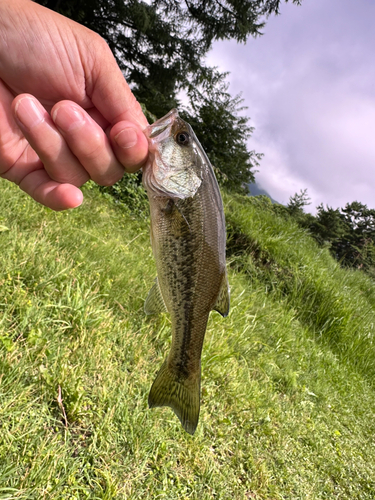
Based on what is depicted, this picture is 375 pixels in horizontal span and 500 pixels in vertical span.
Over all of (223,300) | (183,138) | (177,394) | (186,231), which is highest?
(183,138)

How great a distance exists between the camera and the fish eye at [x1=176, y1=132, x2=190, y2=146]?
1.67 meters

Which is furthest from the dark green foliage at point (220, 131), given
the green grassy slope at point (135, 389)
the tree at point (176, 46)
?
the green grassy slope at point (135, 389)

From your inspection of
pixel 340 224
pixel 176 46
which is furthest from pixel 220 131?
pixel 340 224

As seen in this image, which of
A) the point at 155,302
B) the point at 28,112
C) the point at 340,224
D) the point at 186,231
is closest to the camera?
the point at 28,112

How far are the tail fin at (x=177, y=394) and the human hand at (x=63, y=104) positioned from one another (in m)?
1.18

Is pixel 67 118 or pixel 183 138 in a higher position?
pixel 183 138

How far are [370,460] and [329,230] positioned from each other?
95.8 feet

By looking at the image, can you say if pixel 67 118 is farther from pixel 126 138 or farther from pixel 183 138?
pixel 183 138

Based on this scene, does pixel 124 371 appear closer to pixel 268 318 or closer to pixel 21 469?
pixel 21 469

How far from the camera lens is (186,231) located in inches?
65.7

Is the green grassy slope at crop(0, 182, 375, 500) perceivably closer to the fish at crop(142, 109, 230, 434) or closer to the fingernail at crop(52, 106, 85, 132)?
the fish at crop(142, 109, 230, 434)

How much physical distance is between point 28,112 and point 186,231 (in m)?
0.93

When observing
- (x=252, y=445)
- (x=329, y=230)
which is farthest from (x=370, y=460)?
(x=329, y=230)

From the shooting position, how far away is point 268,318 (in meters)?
5.78
